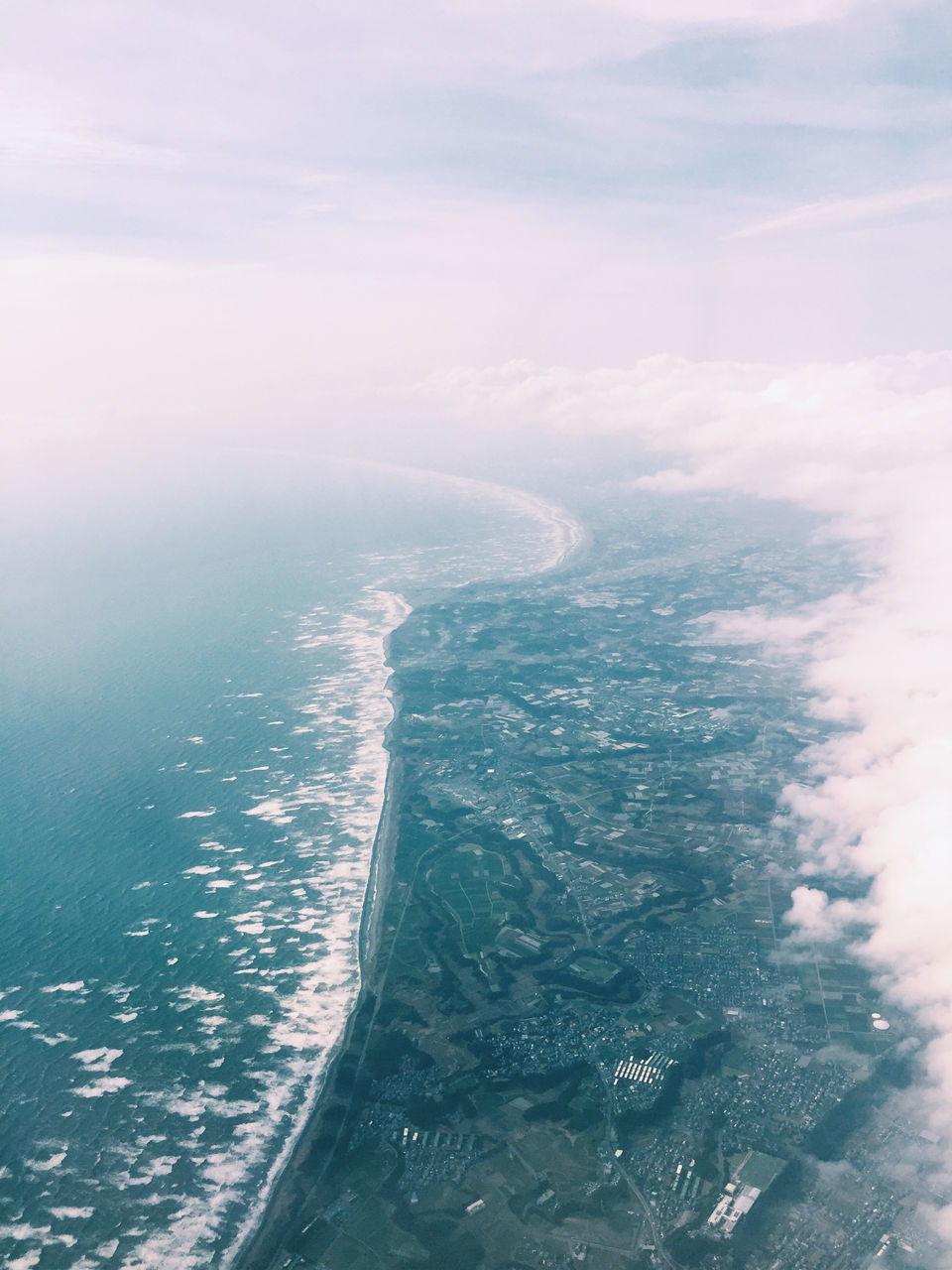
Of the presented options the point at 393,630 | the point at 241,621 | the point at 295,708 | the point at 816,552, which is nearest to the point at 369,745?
the point at 295,708

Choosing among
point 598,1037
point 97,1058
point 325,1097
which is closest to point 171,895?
point 97,1058

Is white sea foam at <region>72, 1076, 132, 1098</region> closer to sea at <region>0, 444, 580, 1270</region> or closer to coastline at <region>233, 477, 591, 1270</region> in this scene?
sea at <region>0, 444, 580, 1270</region>

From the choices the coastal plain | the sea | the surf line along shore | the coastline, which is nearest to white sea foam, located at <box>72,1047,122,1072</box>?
the sea

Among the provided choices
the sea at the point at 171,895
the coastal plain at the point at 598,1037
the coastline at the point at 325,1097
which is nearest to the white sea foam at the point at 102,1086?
the sea at the point at 171,895

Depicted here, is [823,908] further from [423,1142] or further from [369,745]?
[369,745]

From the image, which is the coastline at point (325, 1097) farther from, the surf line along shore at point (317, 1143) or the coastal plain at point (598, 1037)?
the coastal plain at point (598, 1037)
